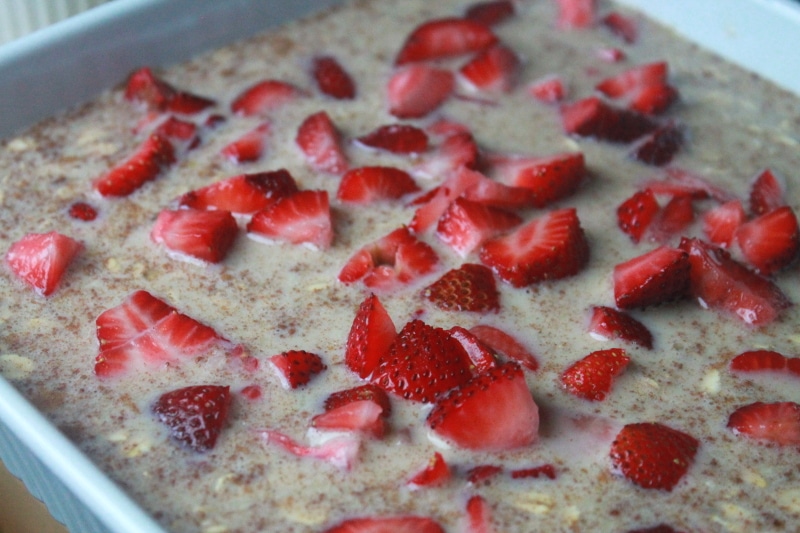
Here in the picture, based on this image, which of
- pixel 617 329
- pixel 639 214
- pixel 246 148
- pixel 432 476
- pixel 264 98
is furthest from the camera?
pixel 264 98

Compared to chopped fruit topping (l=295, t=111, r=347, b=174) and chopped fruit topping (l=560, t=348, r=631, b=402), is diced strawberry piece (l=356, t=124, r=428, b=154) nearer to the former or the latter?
chopped fruit topping (l=295, t=111, r=347, b=174)

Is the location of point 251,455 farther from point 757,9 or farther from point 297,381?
point 757,9

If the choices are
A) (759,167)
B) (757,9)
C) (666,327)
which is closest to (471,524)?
(666,327)

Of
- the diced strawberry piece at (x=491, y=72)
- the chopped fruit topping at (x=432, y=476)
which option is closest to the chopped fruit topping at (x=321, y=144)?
the diced strawberry piece at (x=491, y=72)

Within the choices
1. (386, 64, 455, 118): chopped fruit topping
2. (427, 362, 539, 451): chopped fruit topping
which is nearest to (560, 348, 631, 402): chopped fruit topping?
(427, 362, 539, 451): chopped fruit topping

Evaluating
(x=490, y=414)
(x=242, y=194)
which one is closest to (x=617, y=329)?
(x=490, y=414)

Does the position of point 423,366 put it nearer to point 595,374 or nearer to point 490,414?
point 490,414
